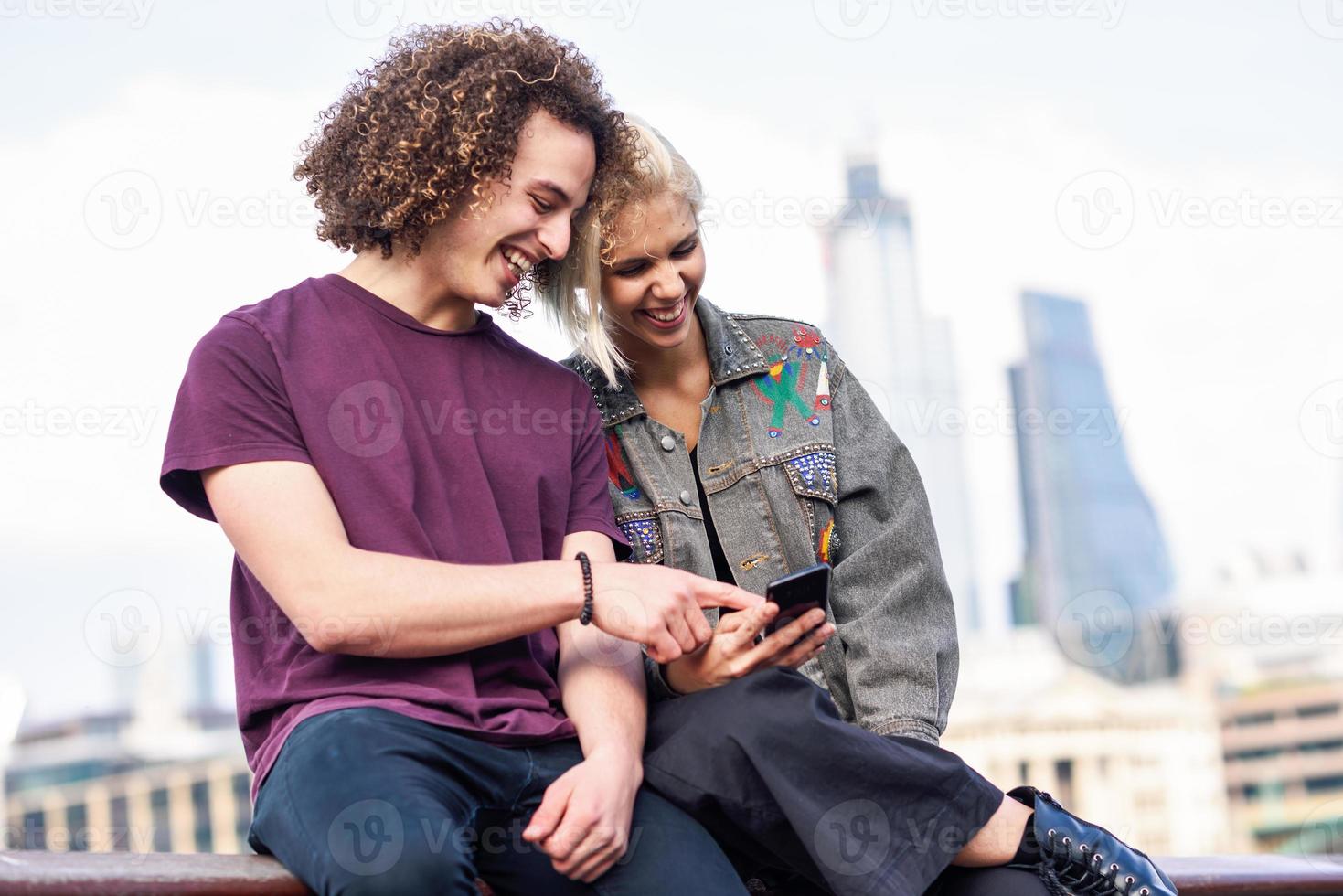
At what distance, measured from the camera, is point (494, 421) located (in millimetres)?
2240

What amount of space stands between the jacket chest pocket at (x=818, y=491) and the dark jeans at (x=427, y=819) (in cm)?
76

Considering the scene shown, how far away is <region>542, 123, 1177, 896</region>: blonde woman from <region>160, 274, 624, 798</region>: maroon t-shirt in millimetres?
271

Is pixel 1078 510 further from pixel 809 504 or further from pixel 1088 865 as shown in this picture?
pixel 1088 865

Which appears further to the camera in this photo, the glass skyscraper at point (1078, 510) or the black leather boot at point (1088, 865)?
the glass skyscraper at point (1078, 510)

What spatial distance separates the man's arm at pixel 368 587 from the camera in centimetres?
188

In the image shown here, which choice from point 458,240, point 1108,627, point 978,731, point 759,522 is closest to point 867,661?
point 759,522

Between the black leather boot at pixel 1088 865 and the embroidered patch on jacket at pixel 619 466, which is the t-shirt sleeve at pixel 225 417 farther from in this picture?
the black leather boot at pixel 1088 865

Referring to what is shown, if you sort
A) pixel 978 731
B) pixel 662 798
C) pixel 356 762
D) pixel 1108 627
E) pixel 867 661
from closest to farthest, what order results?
pixel 356 762, pixel 662 798, pixel 867 661, pixel 978 731, pixel 1108 627

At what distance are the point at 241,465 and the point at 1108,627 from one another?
102 m

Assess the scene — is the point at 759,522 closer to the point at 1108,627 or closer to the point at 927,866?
the point at 927,866

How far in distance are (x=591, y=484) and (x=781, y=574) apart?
1.45 feet

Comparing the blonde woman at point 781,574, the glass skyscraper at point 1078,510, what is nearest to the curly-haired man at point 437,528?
the blonde woman at point 781,574

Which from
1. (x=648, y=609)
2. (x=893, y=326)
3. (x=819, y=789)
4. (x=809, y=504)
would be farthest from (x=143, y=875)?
(x=893, y=326)

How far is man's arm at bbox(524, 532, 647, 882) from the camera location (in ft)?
6.12
